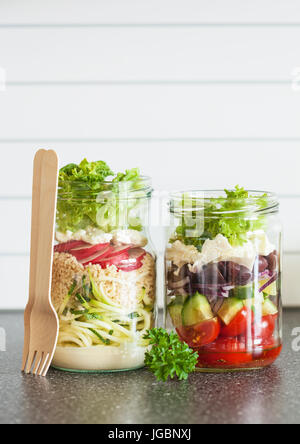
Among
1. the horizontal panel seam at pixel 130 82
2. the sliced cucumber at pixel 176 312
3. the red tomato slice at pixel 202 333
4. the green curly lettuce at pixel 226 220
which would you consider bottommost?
the red tomato slice at pixel 202 333

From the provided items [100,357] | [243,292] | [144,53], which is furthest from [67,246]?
[144,53]

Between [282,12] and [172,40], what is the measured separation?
0.26 meters

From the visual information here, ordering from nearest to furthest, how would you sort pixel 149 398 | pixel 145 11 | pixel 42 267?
pixel 149 398 → pixel 42 267 → pixel 145 11

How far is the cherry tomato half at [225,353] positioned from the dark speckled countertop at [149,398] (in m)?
0.03

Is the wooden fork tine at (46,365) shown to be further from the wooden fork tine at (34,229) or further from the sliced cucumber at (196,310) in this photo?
the sliced cucumber at (196,310)

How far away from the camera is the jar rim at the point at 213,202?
930 millimetres

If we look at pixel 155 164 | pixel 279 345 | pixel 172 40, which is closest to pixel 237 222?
pixel 279 345

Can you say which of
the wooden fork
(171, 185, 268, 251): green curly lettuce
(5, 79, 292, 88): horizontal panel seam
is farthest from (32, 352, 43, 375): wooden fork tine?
(5, 79, 292, 88): horizontal panel seam

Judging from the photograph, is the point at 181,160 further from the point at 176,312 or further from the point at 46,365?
the point at 46,365

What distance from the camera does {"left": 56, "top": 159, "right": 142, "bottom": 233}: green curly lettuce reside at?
95cm

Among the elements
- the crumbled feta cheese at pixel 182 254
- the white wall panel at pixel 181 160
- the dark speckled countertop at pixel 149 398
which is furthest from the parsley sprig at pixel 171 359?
the white wall panel at pixel 181 160

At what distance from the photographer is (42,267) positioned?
3.10ft

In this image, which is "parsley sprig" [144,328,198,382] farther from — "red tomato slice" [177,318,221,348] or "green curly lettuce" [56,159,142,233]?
"green curly lettuce" [56,159,142,233]

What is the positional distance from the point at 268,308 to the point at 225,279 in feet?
0.33
